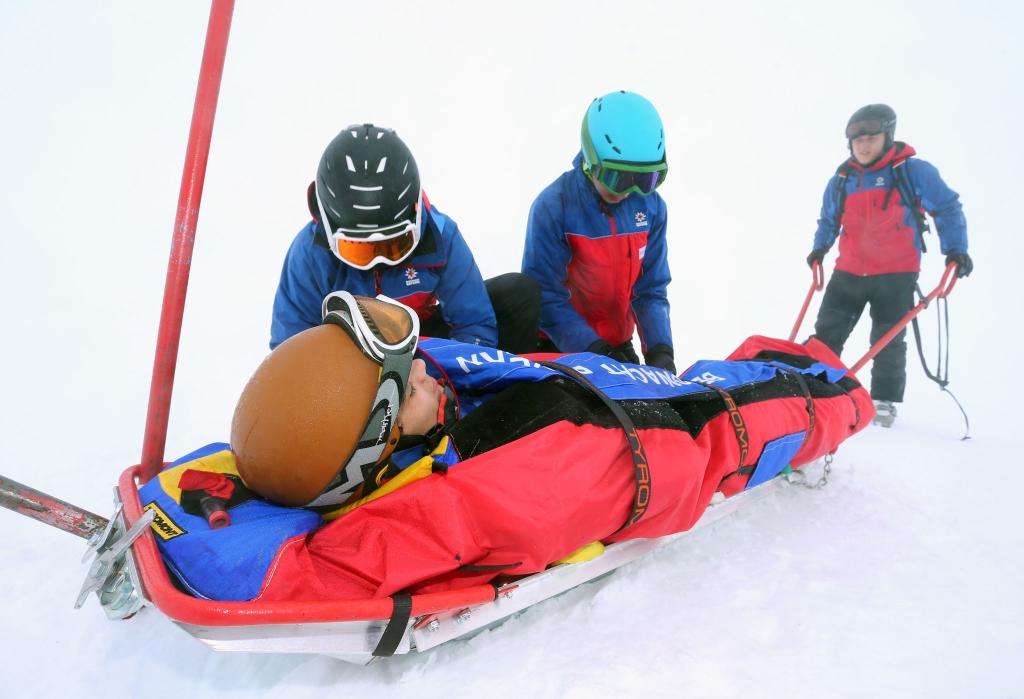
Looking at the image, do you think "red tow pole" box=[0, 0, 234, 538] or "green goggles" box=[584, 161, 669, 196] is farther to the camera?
"green goggles" box=[584, 161, 669, 196]

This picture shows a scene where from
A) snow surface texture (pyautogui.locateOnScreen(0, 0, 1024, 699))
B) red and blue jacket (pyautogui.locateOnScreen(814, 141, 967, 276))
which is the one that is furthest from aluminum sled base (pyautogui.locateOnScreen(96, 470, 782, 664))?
red and blue jacket (pyautogui.locateOnScreen(814, 141, 967, 276))

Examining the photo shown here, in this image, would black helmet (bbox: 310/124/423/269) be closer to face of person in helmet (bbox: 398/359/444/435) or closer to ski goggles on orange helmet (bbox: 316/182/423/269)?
ski goggles on orange helmet (bbox: 316/182/423/269)

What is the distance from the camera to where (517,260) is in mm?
6902

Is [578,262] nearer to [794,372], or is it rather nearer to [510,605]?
[794,372]

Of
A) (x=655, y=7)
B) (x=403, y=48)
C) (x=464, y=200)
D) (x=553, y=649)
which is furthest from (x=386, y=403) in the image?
(x=655, y=7)

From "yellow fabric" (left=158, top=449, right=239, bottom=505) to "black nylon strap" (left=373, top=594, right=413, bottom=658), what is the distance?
506mm

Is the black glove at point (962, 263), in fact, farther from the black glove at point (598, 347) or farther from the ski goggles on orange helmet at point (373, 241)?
the ski goggles on orange helmet at point (373, 241)

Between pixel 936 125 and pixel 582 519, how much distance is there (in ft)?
35.1

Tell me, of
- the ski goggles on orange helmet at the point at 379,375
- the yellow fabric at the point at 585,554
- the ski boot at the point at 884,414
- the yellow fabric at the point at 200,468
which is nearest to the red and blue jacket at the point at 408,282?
the yellow fabric at the point at 200,468

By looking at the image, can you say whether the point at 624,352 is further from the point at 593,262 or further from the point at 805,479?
the point at 805,479

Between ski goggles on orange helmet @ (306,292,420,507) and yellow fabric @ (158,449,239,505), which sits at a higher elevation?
ski goggles on orange helmet @ (306,292,420,507)

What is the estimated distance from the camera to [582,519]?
1510mm

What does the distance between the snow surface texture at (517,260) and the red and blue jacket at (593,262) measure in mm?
1093

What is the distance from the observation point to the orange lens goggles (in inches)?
82.2
